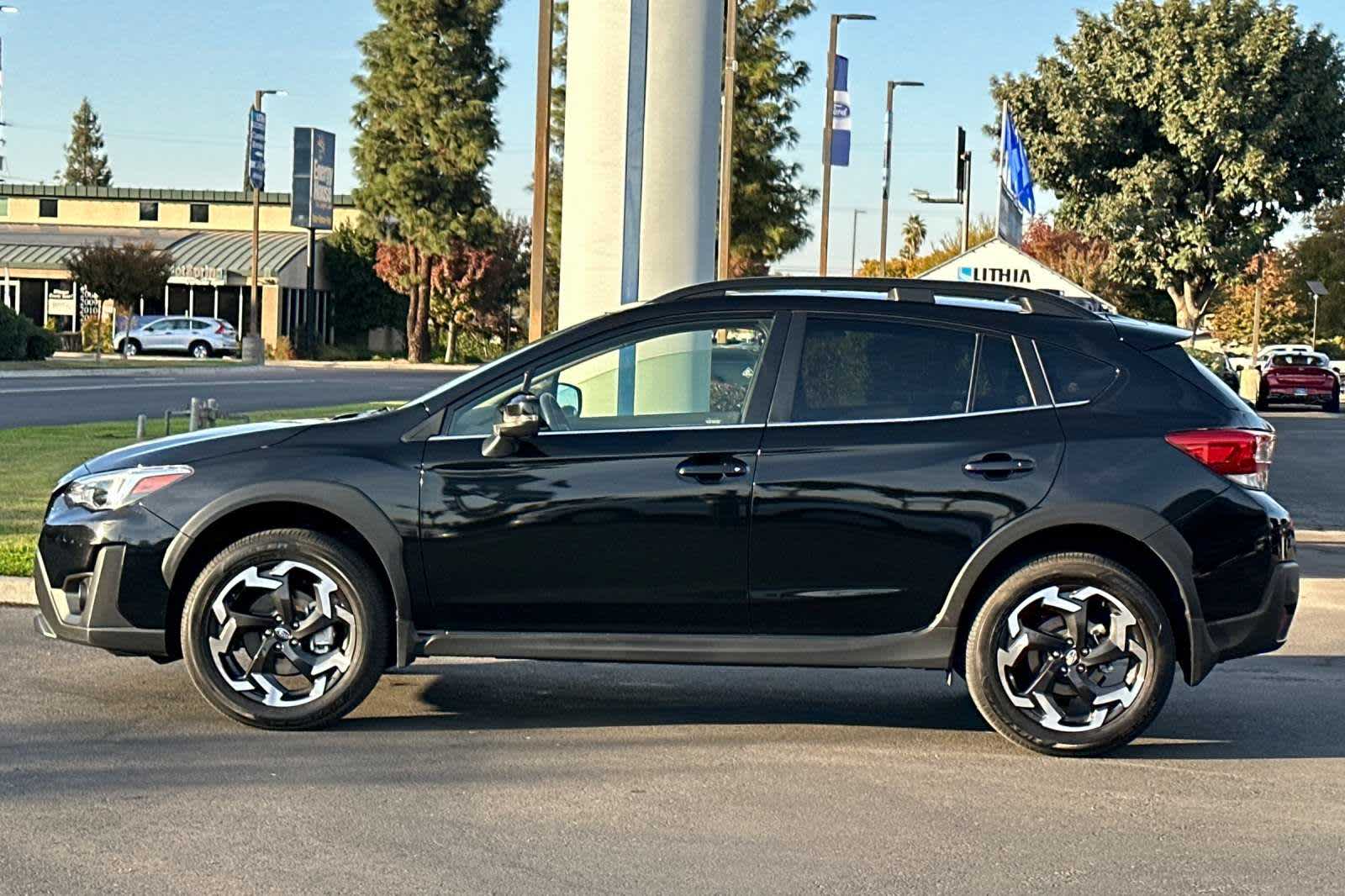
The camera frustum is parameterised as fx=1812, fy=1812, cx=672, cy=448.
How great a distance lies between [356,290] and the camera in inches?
2874

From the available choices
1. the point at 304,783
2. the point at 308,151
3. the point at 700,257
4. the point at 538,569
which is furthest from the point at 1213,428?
the point at 308,151

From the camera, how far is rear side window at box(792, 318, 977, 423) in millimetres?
6812

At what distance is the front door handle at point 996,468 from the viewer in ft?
21.9

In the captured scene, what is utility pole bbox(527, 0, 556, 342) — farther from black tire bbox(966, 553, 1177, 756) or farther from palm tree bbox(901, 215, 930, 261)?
palm tree bbox(901, 215, 930, 261)

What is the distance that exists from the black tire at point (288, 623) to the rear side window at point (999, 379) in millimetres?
2382

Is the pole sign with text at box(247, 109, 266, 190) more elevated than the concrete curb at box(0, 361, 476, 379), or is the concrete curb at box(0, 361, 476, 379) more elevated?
the pole sign with text at box(247, 109, 266, 190)

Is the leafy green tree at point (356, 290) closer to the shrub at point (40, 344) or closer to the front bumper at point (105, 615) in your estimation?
the shrub at point (40, 344)

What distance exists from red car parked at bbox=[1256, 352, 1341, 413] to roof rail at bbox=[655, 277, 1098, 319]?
41.1 metres

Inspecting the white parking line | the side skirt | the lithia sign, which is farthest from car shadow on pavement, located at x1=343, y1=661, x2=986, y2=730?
the white parking line

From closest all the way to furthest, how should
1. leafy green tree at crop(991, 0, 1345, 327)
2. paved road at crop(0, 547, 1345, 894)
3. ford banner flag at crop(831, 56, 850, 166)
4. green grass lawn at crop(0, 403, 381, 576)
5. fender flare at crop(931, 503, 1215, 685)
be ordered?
paved road at crop(0, 547, 1345, 894) < fender flare at crop(931, 503, 1215, 685) < green grass lawn at crop(0, 403, 381, 576) < ford banner flag at crop(831, 56, 850, 166) < leafy green tree at crop(991, 0, 1345, 327)

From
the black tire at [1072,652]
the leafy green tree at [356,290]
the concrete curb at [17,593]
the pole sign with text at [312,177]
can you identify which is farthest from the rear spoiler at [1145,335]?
the leafy green tree at [356,290]

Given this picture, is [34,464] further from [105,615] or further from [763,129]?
[763,129]

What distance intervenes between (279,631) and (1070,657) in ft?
9.70

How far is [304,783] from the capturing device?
6.09 metres
